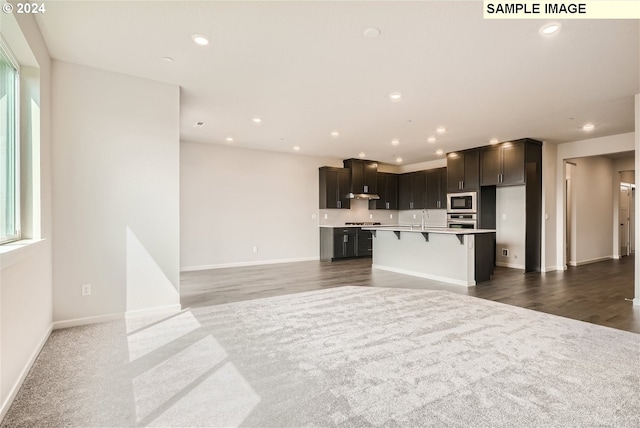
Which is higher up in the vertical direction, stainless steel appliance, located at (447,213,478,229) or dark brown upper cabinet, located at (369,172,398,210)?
dark brown upper cabinet, located at (369,172,398,210)

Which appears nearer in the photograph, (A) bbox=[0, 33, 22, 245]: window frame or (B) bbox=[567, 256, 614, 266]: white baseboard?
(A) bbox=[0, 33, 22, 245]: window frame

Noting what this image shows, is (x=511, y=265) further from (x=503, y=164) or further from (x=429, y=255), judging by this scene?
(x=429, y=255)

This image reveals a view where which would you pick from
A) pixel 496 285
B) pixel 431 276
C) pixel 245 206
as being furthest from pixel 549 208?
pixel 245 206

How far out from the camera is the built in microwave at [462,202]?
730 cm

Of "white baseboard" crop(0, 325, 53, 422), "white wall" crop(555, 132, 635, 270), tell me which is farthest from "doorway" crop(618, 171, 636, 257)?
"white baseboard" crop(0, 325, 53, 422)

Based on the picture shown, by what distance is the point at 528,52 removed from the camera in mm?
3072

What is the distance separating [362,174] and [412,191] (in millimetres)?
1643

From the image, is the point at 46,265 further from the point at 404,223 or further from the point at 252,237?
the point at 404,223

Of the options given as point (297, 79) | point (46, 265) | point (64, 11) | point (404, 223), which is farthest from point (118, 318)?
point (404, 223)

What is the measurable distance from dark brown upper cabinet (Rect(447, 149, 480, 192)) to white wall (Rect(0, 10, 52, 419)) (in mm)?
7416

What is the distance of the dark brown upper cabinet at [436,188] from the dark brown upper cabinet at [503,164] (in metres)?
1.50

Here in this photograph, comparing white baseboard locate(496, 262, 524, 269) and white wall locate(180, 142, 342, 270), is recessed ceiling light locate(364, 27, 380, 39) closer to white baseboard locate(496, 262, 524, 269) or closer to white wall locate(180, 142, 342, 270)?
white wall locate(180, 142, 342, 270)

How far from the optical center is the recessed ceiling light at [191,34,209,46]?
2862mm

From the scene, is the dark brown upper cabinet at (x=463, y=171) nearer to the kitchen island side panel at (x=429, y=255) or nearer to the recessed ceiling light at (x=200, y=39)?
the kitchen island side panel at (x=429, y=255)
